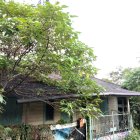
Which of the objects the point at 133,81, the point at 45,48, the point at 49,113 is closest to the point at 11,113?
the point at 49,113

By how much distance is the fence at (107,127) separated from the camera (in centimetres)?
1003

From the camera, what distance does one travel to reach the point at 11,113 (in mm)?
8922

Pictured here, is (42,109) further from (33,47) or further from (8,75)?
(33,47)

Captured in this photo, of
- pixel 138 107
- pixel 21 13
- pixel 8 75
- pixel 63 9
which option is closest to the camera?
pixel 63 9

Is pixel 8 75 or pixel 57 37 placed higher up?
pixel 57 37

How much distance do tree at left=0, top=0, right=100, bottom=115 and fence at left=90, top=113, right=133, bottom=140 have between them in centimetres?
246

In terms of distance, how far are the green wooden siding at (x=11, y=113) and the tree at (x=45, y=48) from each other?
1.33 m

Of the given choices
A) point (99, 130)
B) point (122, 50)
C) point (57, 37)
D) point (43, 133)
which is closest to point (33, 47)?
point (57, 37)

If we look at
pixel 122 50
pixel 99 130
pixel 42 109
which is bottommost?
pixel 99 130

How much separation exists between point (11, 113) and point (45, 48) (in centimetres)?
367

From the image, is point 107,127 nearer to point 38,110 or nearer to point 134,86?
point 38,110

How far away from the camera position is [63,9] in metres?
5.80

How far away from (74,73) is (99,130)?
14.4ft

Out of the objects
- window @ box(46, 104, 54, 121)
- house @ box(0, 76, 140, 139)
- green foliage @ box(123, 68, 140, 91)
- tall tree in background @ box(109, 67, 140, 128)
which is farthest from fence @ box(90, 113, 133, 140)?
green foliage @ box(123, 68, 140, 91)
